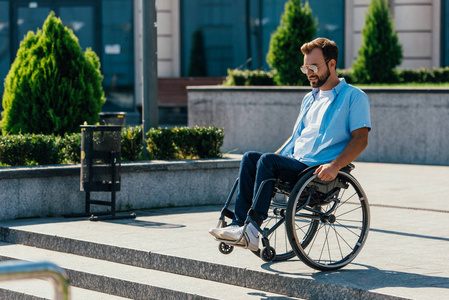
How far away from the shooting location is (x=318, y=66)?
18.6 feet

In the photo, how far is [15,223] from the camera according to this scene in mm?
7762

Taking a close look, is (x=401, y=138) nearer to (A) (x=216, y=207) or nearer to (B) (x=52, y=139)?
(A) (x=216, y=207)

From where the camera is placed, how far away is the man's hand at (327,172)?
5.26 metres

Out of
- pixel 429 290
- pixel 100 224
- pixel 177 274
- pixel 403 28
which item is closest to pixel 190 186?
pixel 100 224

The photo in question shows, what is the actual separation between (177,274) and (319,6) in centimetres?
1414

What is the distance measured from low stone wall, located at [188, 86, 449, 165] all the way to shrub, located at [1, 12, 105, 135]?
16.3 feet

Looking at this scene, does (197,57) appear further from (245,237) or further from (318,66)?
(245,237)

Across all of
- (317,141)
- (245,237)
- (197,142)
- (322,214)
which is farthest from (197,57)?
(245,237)

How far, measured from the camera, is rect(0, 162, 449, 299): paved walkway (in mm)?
5137

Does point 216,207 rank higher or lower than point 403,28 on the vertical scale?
lower

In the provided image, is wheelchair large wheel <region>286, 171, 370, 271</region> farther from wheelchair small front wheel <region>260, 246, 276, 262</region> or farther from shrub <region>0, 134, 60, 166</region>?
shrub <region>0, 134, 60, 166</region>

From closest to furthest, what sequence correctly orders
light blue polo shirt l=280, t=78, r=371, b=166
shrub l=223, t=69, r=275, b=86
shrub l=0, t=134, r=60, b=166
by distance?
light blue polo shirt l=280, t=78, r=371, b=166
shrub l=0, t=134, r=60, b=166
shrub l=223, t=69, r=275, b=86

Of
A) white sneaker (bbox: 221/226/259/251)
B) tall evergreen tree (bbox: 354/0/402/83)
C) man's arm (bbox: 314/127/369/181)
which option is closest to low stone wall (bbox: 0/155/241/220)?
white sneaker (bbox: 221/226/259/251)

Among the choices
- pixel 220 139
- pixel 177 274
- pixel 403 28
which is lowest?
pixel 177 274
